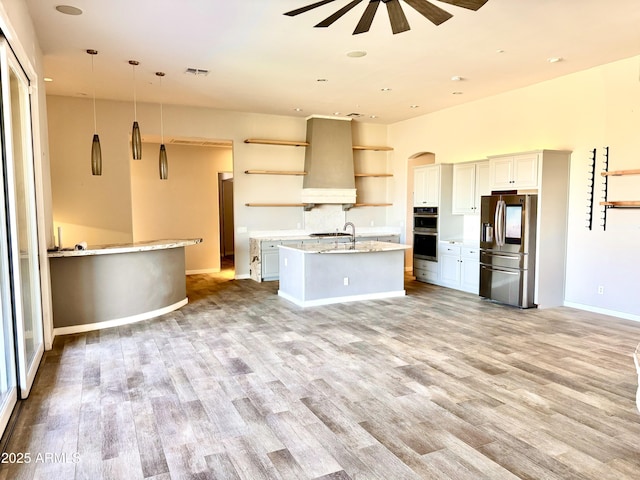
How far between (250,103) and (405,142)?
137 inches

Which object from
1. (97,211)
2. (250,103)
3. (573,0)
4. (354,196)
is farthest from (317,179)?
(573,0)

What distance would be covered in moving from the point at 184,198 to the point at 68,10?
5.69 meters

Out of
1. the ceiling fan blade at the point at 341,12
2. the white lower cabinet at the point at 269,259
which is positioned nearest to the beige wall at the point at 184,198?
the white lower cabinet at the point at 269,259

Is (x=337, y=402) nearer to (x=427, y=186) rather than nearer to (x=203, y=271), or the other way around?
(x=427, y=186)

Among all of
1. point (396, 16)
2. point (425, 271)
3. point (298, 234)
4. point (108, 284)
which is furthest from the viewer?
point (298, 234)

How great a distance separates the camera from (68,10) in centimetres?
394

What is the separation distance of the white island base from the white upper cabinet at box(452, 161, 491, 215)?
1.65 meters

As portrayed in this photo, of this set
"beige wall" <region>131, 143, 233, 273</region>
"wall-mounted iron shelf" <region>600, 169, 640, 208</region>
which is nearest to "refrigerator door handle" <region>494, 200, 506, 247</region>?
"wall-mounted iron shelf" <region>600, 169, 640, 208</region>

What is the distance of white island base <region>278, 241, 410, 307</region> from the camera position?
20.5 feet

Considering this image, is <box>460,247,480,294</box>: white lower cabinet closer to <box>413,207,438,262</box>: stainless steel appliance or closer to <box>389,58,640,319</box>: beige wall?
<box>413,207,438,262</box>: stainless steel appliance

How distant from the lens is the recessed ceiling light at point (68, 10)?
3.87 m

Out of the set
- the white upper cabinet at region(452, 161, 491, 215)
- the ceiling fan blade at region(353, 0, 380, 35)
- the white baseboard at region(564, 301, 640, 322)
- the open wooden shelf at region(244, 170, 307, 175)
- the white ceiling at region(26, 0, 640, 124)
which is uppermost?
the white ceiling at region(26, 0, 640, 124)

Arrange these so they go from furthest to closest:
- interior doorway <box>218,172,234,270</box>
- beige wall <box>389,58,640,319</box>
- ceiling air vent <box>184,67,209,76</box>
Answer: interior doorway <box>218,172,234,270</box> → ceiling air vent <box>184,67,209,76</box> → beige wall <box>389,58,640,319</box>

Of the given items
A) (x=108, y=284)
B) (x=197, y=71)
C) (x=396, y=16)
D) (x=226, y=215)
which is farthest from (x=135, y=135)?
(x=226, y=215)
